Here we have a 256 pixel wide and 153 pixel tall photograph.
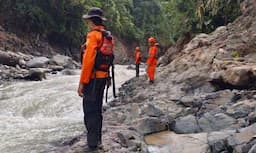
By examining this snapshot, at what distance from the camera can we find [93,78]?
19.2 feet

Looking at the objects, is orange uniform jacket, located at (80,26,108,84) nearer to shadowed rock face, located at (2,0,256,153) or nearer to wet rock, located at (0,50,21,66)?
shadowed rock face, located at (2,0,256,153)

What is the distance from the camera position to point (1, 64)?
69.6ft

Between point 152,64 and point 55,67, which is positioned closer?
point 152,64

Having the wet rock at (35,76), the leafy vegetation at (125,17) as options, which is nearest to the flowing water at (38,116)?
the wet rock at (35,76)

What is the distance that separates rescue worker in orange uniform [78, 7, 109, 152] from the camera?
5.69m

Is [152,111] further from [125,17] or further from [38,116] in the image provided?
[125,17]

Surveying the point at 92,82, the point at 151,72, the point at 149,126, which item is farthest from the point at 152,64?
the point at 92,82

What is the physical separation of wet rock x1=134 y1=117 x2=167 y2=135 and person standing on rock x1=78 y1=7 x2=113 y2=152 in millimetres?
1550

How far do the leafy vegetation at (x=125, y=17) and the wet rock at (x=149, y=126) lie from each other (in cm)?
1030

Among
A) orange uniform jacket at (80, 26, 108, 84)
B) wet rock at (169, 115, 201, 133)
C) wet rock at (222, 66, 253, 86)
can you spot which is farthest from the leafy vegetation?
orange uniform jacket at (80, 26, 108, 84)

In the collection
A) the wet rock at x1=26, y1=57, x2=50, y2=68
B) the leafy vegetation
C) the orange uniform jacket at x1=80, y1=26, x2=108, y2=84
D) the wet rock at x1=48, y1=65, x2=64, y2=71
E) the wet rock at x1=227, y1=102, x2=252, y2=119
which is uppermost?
the leafy vegetation

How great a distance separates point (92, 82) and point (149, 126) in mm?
2168

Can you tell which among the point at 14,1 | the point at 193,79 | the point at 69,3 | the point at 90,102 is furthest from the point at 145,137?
the point at 69,3

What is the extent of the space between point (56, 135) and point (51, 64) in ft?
56.7
